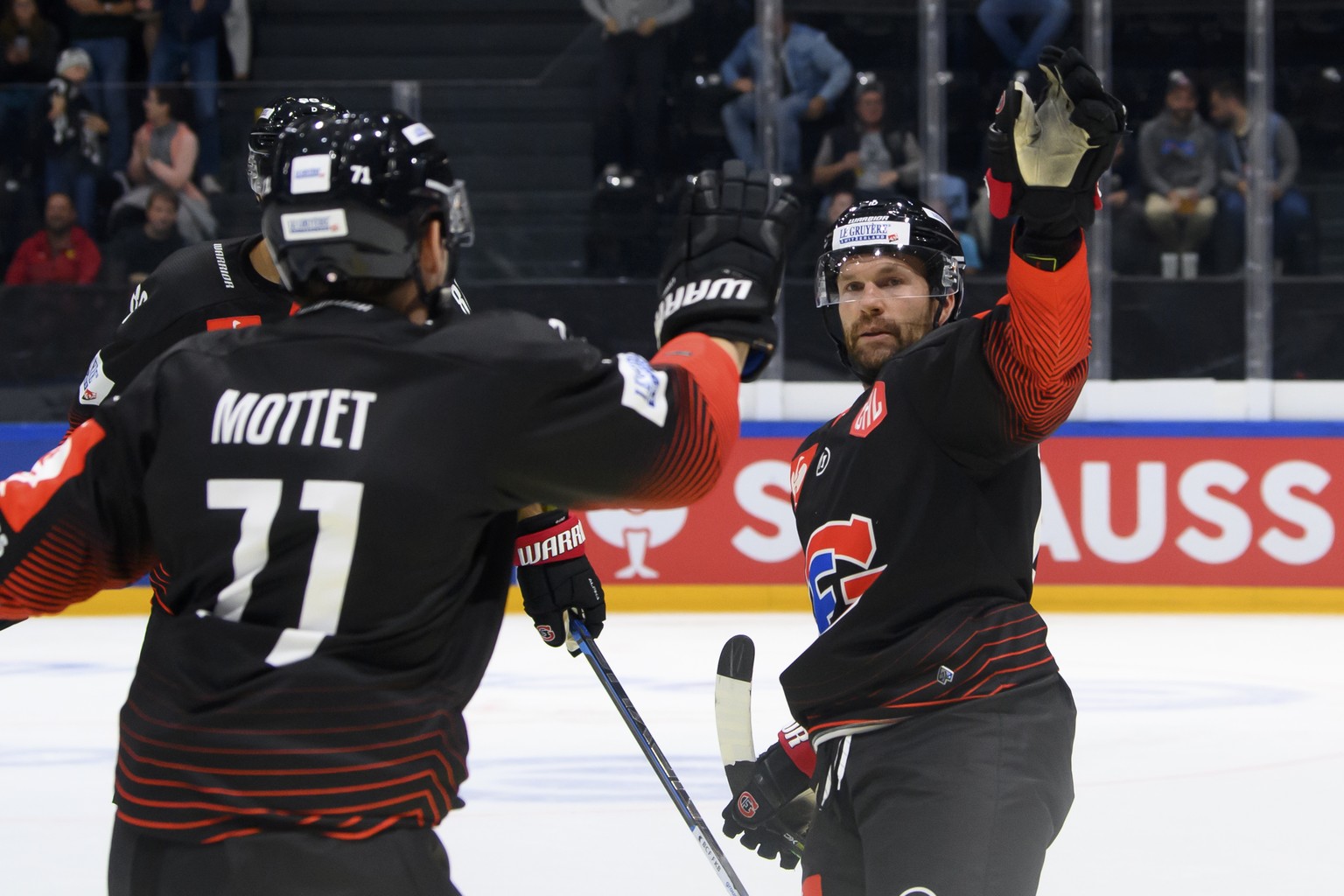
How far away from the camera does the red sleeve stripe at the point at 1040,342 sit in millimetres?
1933

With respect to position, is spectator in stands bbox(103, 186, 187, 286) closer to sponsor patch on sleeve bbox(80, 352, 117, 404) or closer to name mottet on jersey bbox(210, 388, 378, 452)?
sponsor patch on sleeve bbox(80, 352, 117, 404)

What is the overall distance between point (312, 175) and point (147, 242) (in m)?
6.27

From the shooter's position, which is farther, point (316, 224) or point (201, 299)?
point (201, 299)

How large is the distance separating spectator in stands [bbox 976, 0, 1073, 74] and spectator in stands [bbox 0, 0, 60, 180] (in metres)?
4.08

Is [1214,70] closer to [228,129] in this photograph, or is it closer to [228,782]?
[228,129]

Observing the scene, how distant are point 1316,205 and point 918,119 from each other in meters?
1.74

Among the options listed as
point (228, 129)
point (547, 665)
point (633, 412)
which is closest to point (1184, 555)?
point (547, 665)

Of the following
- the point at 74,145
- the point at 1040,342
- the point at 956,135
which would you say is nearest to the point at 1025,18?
the point at 956,135

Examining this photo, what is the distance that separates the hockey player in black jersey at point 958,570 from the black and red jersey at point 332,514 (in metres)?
0.56

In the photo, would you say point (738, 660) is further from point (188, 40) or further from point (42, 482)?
point (188, 40)

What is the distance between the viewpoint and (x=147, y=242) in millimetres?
7512

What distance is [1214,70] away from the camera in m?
7.71

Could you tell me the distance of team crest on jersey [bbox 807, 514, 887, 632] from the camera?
2217mm

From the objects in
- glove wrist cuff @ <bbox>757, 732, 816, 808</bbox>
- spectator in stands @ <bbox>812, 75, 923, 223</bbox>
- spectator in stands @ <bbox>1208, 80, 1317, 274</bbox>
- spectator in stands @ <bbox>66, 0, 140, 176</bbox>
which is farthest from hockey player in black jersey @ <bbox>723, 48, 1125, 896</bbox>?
spectator in stands @ <bbox>66, 0, 140, 176</bbox>
